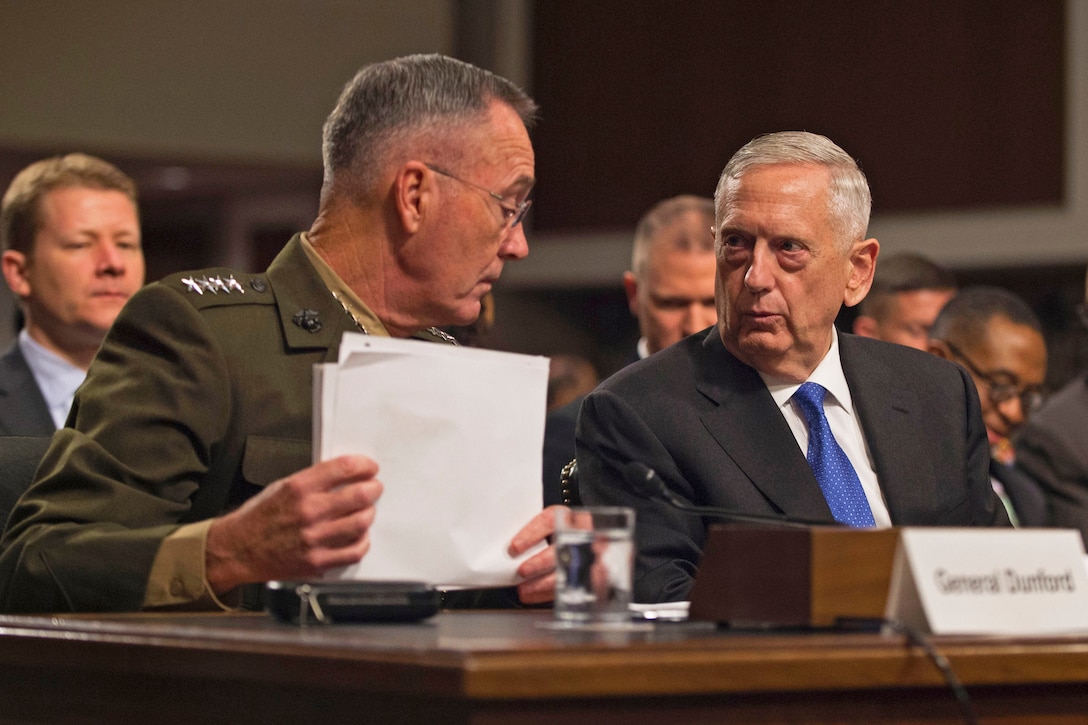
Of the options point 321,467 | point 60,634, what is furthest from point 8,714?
point 321,467

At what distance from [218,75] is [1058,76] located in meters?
4.16

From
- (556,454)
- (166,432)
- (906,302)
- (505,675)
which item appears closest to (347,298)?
(166,432)

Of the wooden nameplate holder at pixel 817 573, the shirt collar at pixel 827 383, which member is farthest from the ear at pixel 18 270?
the wooden nameplate holder at pixel 817 573

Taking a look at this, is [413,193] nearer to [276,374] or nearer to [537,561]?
Result: [276,374]

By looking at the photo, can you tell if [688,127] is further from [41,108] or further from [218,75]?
[41,108]

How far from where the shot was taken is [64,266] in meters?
4.06

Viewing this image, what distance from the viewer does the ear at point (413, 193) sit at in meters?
2.30

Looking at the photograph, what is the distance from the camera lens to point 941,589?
58.1 inches

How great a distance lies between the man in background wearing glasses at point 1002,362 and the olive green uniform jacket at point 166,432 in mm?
2638

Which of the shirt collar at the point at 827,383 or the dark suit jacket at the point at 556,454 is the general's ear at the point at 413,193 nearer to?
the shirt collar at the point at 827,383

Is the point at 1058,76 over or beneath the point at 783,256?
over

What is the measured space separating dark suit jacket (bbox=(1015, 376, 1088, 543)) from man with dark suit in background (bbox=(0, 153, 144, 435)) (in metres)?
2.58

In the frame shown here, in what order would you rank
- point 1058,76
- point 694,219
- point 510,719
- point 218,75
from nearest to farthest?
1. point 510,719
2. point 694,219
3. point 1058,76
4. point 218,75

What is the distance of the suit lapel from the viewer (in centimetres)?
233
